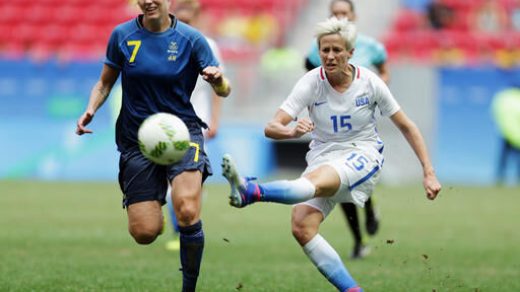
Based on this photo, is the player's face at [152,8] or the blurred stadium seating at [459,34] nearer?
the player's face at [152,8]

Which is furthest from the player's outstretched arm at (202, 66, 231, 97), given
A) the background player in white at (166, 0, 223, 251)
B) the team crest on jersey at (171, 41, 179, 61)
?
the background player in white at (166, 0, 223, 251)

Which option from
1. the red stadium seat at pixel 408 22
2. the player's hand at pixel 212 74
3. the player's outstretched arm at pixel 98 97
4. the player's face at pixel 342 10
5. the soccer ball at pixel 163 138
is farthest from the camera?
the red stadium seat at pixel 408 22

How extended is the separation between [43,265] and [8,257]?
71cm

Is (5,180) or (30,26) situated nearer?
(5,180)

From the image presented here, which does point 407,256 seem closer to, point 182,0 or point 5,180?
point 182,0

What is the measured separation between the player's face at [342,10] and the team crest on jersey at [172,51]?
3.29 m

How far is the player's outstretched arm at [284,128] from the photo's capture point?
7219mm

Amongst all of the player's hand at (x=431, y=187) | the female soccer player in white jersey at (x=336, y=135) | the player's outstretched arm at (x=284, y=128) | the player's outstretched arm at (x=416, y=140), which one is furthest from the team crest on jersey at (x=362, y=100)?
the player's hand at (x=431, y=187)

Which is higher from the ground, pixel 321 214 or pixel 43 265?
pixel 321 214

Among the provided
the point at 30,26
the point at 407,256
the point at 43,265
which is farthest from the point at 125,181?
the point at 30,26

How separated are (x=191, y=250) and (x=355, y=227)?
3.81m

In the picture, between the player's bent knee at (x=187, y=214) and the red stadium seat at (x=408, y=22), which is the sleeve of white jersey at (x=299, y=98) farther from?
the red stadium seat at (x=408, y=22)

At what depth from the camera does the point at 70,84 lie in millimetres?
22562

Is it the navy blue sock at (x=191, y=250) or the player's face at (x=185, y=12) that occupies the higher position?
the player's face at (x=185, y=12)
